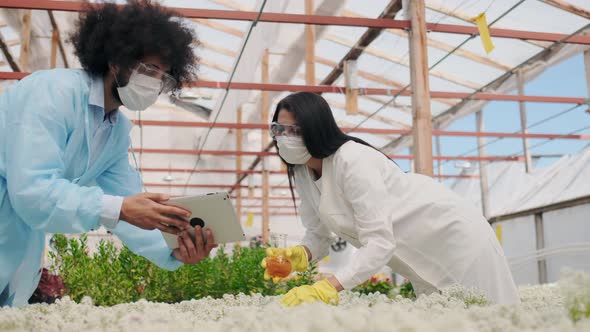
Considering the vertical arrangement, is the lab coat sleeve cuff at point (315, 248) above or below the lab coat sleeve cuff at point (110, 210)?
below

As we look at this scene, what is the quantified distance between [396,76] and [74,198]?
8971mm

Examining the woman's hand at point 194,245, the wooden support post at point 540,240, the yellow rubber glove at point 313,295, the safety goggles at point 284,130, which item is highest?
the safety goggles at point 284,130

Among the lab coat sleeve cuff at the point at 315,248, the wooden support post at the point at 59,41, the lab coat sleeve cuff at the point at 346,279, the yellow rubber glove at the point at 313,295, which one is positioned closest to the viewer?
the yellow rubber glove at the point at 313,295

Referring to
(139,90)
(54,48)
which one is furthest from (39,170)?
(54,48)

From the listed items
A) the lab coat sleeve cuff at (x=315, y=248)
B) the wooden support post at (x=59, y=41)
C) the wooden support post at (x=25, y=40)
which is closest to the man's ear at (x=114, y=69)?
the lab coat sleeve cuff at (x=315, y=248)

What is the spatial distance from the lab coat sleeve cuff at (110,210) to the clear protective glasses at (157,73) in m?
0.54

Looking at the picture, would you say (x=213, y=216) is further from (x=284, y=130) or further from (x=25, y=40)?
(x=25, y=40)

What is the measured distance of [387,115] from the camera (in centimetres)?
1234

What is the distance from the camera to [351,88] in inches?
237

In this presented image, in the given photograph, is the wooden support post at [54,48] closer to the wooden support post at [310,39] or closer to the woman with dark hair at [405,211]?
the wooden support post at [310,39]

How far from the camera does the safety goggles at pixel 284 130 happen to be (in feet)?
6.60

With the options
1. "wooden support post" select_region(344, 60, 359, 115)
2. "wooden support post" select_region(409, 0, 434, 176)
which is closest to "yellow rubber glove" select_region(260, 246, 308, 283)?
"wooden support post" select_region(409, 0, 434, 176)

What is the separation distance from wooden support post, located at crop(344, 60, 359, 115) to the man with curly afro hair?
3.84 m

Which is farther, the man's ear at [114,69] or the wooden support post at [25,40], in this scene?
the wooden support post at [25,40]
